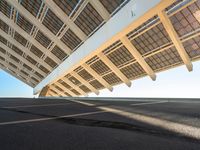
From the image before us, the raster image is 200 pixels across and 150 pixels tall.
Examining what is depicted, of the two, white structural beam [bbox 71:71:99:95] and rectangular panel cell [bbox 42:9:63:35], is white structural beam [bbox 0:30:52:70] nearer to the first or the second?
white structural beam [bbox 71:71:99:95]

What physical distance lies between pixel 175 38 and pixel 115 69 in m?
8.64

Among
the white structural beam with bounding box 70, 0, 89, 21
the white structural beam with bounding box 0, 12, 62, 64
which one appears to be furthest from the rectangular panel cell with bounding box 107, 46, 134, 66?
the white structural beam with bounding box 0, 12, 62, 64

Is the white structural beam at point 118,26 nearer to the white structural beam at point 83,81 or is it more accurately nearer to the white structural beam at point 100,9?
the white structural beam at point 100,9

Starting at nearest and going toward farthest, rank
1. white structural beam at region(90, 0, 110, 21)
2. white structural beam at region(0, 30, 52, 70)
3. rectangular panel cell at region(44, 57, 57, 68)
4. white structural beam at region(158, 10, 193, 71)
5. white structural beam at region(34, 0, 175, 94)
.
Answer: white structural beam at region(34, 0, 175, 94)
white structural beam at region(158, 10, 193, 71)
white structural beam at region(90, 0, 110, 21)
white structural beam at region(0, 30, 52, 70)
rectangular panel cell at region(44, 57, 57, 68)

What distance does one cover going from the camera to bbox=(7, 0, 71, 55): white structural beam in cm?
1831

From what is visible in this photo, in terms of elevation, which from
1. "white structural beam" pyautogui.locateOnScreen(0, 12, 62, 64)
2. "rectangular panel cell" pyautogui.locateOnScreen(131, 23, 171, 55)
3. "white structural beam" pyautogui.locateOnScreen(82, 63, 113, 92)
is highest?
"white structural beam" pyautogui.locateOnScreen(0, 12, 62, 64)

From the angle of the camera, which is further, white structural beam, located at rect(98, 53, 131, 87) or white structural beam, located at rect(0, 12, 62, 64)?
white structural beam, located at rect(98, 53, 131, 87)

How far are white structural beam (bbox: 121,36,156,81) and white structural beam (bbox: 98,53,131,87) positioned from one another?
341cm

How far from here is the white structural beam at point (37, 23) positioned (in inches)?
721

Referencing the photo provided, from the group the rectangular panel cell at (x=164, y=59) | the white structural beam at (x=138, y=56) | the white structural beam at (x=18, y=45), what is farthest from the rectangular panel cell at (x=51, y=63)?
the rectangular panel cell at (x=164, y=59)

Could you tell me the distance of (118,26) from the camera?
51.3 feet

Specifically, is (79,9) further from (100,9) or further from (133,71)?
(133,71)

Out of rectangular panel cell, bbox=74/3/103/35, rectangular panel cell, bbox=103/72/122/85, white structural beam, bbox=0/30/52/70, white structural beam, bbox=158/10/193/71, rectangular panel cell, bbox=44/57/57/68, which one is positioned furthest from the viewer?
rectangular panel cell, bbox=44/57/57/68

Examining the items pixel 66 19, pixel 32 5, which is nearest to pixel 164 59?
pixel 66 19
